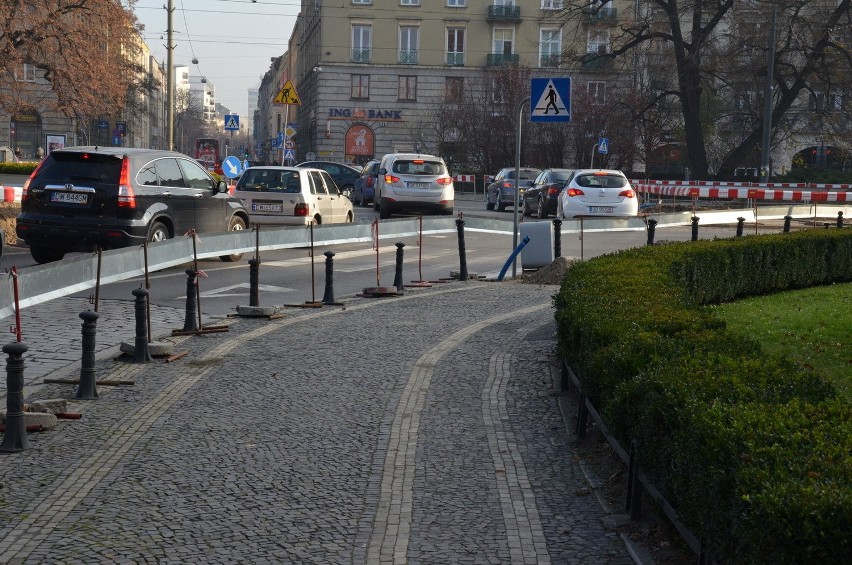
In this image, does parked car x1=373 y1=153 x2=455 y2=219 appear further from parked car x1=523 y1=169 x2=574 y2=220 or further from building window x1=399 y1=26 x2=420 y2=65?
building window x1=399 y1=26 x2=420 y2=65

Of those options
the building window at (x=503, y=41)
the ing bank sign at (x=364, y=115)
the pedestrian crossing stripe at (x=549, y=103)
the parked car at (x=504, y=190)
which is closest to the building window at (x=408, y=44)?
the ing bank sign at (x=364, y=115)

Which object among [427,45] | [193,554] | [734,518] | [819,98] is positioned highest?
[427,45]

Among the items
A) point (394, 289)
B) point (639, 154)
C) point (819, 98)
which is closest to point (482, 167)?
point (639, 154)

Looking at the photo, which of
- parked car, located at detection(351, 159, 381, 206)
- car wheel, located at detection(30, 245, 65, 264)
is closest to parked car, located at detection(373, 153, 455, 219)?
parked car, located at detection(351, 159, 381, 206)

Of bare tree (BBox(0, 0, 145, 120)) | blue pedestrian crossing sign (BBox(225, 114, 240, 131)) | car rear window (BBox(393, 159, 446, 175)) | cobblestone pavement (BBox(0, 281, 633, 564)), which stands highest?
bare tree (BBox(0, 0, 145, 120))

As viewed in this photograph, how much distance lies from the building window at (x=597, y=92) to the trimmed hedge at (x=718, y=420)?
185ft

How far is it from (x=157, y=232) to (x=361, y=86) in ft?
196

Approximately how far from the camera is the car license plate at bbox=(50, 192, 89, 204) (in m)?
16.5

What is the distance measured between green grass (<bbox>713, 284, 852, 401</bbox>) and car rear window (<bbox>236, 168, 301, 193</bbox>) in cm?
934

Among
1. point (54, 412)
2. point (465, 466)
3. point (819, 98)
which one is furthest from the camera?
point (819, 98)

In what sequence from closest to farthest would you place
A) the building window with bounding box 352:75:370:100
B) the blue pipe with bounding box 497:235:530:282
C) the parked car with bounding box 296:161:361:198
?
the blue pipe with bounding box 497:235:530:282 → the parked car with bounding box 296:161:361:198 → the building window with bounding box 352:75:370:100

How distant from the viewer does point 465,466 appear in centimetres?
722

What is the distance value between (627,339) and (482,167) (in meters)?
59.9

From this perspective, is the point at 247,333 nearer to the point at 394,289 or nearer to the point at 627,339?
the point at 394,289
